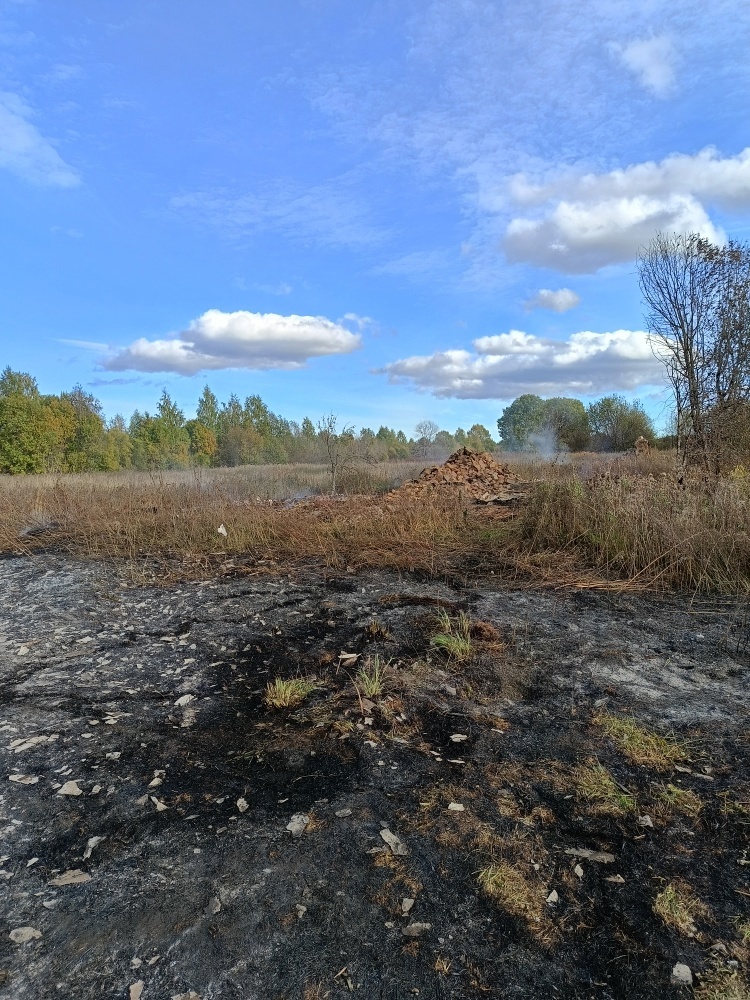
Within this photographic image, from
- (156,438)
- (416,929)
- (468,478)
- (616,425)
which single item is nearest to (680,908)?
(416,929)

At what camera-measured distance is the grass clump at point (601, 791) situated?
200 cm

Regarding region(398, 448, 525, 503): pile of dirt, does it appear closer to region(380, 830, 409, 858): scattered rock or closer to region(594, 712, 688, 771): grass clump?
region(594, 712, 688, 771): grass clump

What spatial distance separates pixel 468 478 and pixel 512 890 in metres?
11.4

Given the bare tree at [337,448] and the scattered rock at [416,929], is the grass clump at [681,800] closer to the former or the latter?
the scattered rock at [416,929]

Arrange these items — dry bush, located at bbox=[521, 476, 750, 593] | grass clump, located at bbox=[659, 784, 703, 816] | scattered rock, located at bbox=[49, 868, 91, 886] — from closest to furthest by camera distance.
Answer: scattered rock, located at bbox=[49, 868, 91, 886] → grass clump, located at bbox=[659, 784, 703, 816] → dry bush, located at bbox=[521, 476, 750, 593]

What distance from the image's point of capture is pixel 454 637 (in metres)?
3.50

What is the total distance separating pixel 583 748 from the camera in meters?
2.40

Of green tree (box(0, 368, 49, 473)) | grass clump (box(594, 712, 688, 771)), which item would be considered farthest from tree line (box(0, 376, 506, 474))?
grass clump (box(594, 712, 688, 771))

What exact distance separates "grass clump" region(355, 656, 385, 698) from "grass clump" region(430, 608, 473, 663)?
44cm

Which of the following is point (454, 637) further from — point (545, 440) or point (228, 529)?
point (545, 440)

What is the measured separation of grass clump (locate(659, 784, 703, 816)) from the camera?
1.99 m

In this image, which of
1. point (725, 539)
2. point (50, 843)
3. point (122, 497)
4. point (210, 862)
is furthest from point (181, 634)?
point (122, 497)

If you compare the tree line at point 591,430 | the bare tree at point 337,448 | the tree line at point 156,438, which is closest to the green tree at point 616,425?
the tree line at point 591,430

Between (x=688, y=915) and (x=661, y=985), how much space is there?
0.26 m
